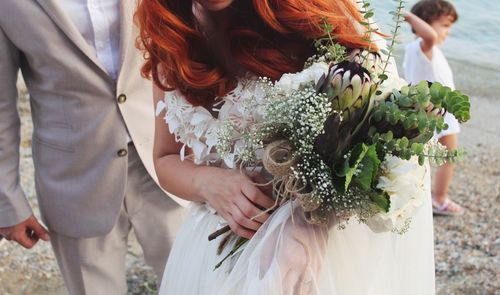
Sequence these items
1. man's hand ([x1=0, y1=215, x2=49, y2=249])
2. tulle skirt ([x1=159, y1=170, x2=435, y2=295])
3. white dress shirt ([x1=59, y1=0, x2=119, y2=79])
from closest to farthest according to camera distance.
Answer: tulle skirt ([x1=159, y1=170, x2=435, y2=295]) < white dress shirt ([x1=59, y1=0, x2=119, y2=79]) < man's hand ([x1=0, y1=215, x2=49, y2=249])

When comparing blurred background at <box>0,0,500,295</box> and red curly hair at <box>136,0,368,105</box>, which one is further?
blurred background at <box>0,0,500,295</box>

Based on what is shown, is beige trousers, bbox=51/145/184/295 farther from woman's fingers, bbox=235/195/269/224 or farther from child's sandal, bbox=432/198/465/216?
child's sandal, bbox=432/198/465/216

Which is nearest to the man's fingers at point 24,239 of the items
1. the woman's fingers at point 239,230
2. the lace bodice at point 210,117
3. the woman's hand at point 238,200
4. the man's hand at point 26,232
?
the man's hand at point 26,232

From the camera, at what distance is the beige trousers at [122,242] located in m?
2.73

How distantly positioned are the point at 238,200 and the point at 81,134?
102 centimetres

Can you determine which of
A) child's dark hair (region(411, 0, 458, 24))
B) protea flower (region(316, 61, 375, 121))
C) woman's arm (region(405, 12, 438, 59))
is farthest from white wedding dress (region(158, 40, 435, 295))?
child's dark hair (region(411, 0, 458, 24))

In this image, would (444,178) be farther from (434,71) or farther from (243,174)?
(243,174)

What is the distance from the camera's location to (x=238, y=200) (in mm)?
1624

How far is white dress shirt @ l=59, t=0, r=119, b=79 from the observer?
2350 millimetres

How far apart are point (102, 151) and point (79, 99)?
235 mm

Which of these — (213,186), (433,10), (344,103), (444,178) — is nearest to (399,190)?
(344,103)

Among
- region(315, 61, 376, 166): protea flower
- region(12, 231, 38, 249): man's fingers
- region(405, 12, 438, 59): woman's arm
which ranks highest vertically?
region(315, 61, 376, 166): protea flower

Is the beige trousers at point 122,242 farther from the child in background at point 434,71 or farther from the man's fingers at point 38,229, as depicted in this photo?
the child in background at point 434,71

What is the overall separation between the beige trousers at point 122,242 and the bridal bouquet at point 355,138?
140 centimetres
